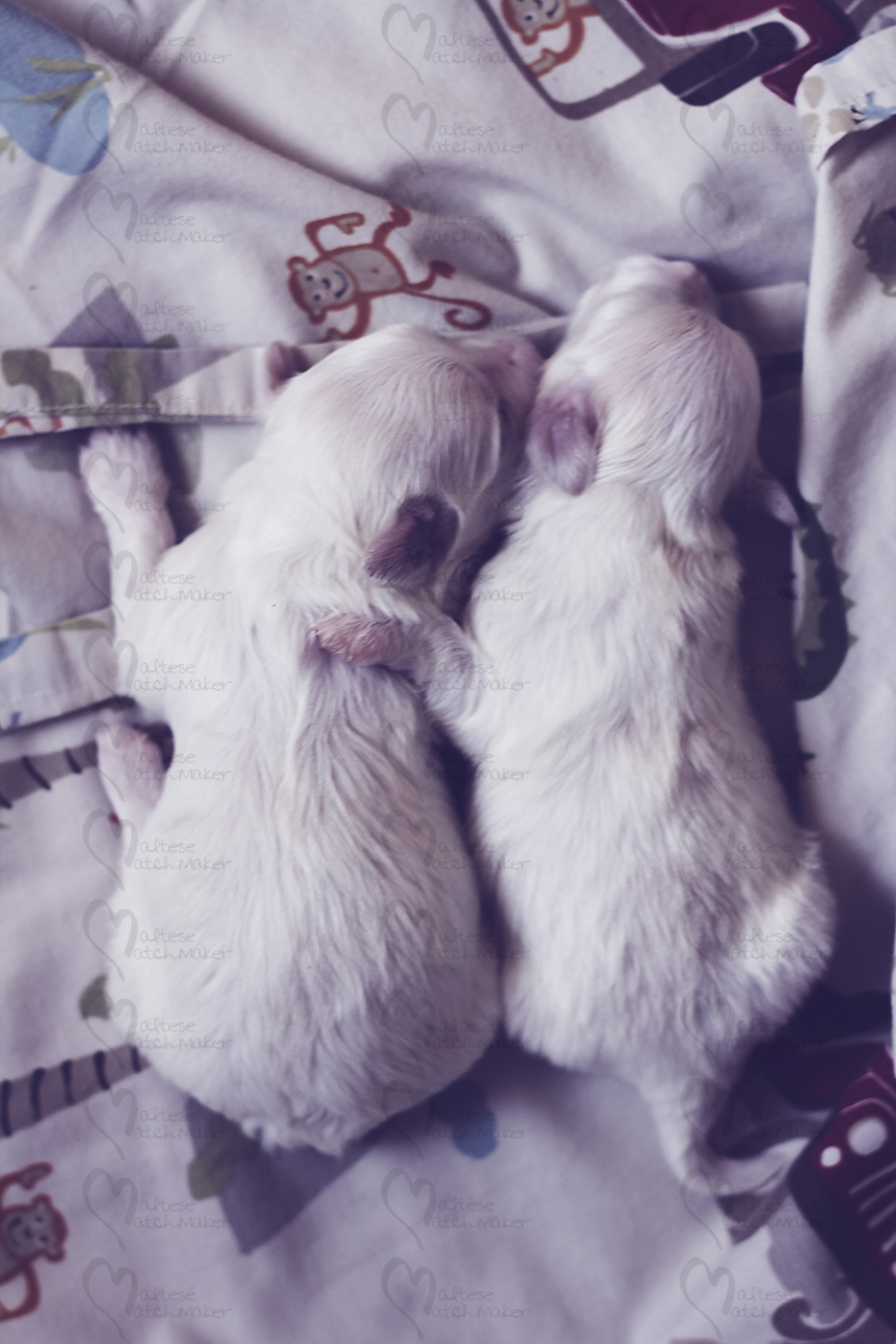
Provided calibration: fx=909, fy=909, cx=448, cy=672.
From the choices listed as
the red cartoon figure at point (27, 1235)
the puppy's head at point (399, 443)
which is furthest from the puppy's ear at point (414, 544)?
the red cartoon figure at point (27, 1235)

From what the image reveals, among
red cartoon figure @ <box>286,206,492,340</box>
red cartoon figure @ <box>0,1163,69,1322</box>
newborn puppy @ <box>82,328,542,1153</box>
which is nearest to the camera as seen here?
newborn puppy @ <box>82,328,542,1153</box>

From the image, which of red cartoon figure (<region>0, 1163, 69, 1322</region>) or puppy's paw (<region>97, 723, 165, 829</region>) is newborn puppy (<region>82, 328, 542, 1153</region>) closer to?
puppy's paw (<region>97, 723, 165, 829</region>)

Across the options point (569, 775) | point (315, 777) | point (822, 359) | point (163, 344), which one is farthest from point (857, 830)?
point (163, 344)

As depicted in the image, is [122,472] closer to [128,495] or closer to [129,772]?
[128,495]

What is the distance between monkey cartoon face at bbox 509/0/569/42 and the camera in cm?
159

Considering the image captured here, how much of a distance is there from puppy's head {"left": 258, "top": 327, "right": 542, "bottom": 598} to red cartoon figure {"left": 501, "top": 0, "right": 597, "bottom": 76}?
0.55 meters

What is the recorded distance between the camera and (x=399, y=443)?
1.42 metres

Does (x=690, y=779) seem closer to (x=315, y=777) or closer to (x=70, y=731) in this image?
(x=315, y=777)

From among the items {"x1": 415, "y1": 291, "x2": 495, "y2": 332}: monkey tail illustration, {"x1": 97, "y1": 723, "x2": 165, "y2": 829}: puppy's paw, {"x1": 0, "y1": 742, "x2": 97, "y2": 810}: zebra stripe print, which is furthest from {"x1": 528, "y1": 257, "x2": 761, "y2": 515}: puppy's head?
{"x1": 0, "y1": 742, "x2": 97, "y2": 810}: zebra stripe print

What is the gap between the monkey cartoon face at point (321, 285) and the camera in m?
1.65

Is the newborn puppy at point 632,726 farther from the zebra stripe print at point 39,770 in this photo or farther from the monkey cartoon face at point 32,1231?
the monkey cartoon face at point 32,1231

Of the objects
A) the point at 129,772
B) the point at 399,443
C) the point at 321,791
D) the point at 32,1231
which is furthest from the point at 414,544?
the point at 32,1231

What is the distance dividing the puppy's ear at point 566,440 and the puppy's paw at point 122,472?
0.70 metres

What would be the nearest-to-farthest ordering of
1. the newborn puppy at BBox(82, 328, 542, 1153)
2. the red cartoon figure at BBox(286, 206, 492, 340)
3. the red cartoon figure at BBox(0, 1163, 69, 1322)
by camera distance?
the newborn puppy at BBox(82, 328, 542, 1153) → the red cartoon figure at BBox(0, 1163, 69, 1322) → the red cartoon figure at BBox(286, 206, 492, 340)
